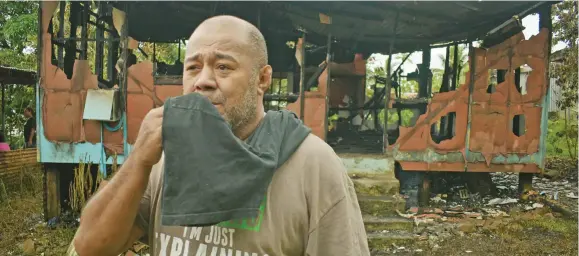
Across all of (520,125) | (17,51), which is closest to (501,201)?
(520,125)

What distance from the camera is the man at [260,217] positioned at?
1.29m

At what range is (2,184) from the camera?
8.68 m

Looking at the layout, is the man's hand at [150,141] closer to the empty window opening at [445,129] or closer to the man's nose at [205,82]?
the man's nose at [205,82]

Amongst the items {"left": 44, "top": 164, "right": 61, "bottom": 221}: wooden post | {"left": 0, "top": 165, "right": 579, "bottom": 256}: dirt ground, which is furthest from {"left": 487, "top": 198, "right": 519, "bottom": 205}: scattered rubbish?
{"left": 44, "top": 164, "right": 61, "bottom": 221}: wooden post

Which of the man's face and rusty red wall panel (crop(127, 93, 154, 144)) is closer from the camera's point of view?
the man's face

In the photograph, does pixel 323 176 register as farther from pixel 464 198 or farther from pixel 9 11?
pixel 9 11

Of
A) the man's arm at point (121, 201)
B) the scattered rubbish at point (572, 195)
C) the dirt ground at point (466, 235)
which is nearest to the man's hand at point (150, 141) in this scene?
the man's arm at point (121, 201)

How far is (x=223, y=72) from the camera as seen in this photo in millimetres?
1386

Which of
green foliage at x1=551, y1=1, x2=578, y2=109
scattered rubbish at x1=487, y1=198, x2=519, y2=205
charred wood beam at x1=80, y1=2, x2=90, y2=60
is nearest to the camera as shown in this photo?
charred wood beam at x1=80, y1=2, x2=90, y2=60

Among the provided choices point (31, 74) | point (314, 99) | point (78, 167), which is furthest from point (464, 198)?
point (31, 74)

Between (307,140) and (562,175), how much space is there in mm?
12140

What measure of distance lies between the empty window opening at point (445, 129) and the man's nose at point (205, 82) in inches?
333

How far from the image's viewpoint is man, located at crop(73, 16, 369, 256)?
50.9 inches

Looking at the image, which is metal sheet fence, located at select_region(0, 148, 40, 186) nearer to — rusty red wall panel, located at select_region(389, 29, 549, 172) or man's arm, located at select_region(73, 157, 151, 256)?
rusty red wall panel, located at select_region(389, 29, 549, 172)
